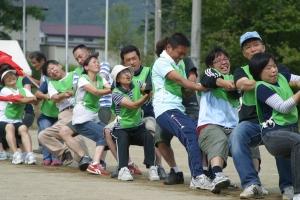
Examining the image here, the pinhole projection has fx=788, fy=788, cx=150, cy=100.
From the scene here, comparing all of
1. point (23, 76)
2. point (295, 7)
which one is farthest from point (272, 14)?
point (23, 76)

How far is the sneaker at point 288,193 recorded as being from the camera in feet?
29.4

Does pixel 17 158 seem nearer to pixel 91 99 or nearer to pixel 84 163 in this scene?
pixel 84 163

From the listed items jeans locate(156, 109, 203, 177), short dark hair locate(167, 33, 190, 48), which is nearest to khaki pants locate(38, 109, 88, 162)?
jeans locate(156, 109, 203, 177)

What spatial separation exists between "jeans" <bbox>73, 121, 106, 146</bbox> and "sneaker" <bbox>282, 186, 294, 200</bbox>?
12.0 feet

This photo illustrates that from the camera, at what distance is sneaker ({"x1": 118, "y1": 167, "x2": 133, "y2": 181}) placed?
11.0 m

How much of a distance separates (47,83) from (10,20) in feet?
151

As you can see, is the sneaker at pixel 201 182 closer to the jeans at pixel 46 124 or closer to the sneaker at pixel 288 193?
the sneaker at pixel 288 193

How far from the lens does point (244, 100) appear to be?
9.36m

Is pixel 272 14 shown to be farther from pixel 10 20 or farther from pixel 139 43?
pixel 139 43

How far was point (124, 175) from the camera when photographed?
10984 mm

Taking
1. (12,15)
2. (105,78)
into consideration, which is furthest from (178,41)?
(12,15)

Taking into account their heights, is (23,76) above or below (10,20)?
below

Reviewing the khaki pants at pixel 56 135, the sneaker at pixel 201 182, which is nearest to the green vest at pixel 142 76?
the khaki pants at pixel 56 135

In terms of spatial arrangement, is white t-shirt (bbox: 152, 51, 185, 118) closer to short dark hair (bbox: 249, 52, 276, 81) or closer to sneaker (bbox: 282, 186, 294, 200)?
short dark hair (bbox: 249, 52, 276, 81)
